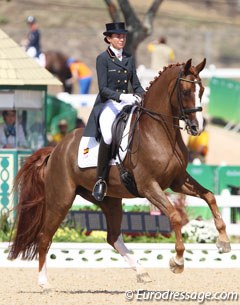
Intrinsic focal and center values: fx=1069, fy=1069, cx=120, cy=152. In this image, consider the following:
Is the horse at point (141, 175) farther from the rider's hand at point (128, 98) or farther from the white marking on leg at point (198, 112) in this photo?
the rider's hand at point (128, 98)

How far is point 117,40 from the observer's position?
11.5 m

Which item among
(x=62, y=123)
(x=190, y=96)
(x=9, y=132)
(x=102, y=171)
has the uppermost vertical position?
(x=190, y=96)

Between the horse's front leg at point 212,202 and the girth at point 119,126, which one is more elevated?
the girth at point 119,126

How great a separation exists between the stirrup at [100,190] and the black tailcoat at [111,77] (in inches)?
21.4

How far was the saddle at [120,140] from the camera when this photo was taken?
11328 millimetres

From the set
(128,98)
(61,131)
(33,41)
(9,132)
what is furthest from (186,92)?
(33,41)

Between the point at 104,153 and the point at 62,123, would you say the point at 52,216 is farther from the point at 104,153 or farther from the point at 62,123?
the point at 62,123

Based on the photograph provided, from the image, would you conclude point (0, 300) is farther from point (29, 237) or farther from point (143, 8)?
point (143, 8)

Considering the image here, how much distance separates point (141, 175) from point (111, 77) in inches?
46.0

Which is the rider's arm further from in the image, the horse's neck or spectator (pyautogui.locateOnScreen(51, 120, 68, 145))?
spectator (pyautogui.locateOnScreen(51, 120, 68, 145))

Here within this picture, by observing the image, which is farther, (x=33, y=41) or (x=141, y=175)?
(x=33, y=41)

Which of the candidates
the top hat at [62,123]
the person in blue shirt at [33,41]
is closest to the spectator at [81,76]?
the person in blue shirt at [33,41]

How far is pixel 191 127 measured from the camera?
10.5 m

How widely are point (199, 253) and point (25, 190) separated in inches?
119
